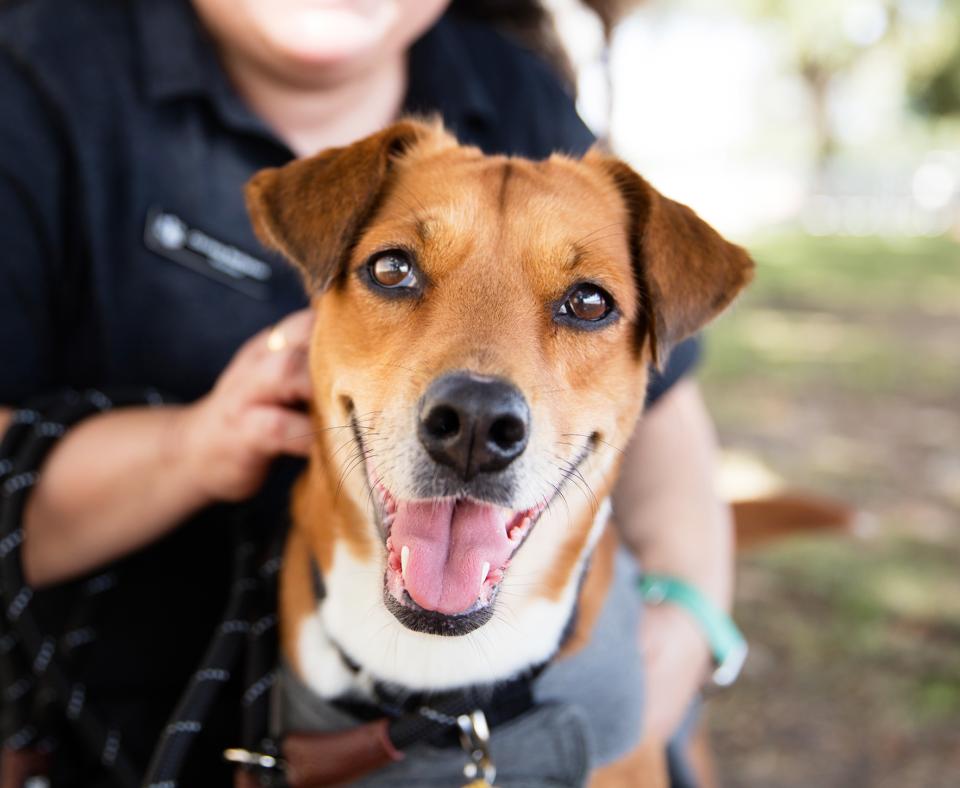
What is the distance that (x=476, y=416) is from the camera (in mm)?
1748

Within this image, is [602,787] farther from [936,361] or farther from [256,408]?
[936,361]

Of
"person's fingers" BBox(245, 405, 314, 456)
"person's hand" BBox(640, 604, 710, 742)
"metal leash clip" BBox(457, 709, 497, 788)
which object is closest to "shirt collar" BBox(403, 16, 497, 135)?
"person's fingers" BBox(245, 405, 314, 456)

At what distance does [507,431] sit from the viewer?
1.79 meters

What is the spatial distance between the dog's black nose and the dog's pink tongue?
0.49 ft

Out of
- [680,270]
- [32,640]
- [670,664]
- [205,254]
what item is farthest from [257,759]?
[680,270]

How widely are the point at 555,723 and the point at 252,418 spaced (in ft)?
3.09

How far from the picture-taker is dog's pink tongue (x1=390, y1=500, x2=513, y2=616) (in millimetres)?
1892

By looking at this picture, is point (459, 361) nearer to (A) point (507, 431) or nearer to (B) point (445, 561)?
(A) point (507, 431)

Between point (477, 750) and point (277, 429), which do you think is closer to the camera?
point (477, 750)

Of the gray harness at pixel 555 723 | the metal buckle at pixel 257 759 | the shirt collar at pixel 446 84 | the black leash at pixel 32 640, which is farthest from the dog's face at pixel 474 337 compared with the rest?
the black leash at pixel 32 640

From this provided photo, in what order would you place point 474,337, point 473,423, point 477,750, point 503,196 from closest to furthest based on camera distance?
point 473,423 → point 474,337 → point 477,750 → point 503,196

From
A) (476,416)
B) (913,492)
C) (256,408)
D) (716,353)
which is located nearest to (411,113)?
(256,408)

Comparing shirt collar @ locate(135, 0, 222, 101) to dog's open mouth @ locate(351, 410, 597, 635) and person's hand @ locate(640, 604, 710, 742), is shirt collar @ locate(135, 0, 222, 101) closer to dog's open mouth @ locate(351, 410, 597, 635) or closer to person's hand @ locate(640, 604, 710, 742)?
dog's open mouth @ locate(351, 410, 597, 635)

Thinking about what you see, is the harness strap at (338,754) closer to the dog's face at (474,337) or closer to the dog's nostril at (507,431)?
the dog's face at (474,337)
